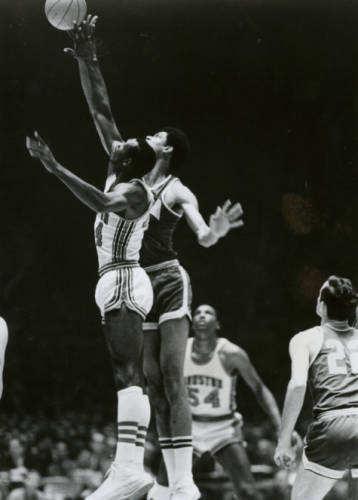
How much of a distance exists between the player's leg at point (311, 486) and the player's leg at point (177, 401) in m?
0.94

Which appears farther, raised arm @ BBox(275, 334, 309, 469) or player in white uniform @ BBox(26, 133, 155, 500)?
player in white uniform @ BBox(26, 133, 155, 500)

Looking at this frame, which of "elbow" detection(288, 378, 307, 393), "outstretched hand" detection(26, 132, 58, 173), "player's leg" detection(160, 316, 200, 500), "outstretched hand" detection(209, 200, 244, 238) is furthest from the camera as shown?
"outstretched hand" detection(209, 200, 244, 238)

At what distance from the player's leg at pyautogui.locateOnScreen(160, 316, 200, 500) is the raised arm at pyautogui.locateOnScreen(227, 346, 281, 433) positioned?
2062 mm

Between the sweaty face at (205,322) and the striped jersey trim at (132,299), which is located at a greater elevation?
the striped jersey trim at (132,299)

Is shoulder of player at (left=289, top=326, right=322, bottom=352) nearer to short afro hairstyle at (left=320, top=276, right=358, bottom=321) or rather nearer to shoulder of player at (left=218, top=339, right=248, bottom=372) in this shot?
short afro hairstyle at (left=320, top=276, right=358, bottom=321)

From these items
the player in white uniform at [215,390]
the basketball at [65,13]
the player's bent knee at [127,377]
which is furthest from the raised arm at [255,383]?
the basketball at [65,13]

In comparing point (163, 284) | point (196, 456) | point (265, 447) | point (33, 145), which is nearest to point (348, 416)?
point (163, 284)

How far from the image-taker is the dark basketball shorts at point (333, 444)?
5.11m

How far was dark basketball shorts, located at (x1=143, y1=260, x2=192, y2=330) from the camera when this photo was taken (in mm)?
6238

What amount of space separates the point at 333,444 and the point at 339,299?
3.10ft

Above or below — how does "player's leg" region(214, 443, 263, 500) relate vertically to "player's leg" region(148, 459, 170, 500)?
below

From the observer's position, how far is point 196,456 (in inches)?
345

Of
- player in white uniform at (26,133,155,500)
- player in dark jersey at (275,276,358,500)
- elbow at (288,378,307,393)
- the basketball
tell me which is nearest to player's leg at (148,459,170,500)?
player in white uniform at (26,133,155,500)

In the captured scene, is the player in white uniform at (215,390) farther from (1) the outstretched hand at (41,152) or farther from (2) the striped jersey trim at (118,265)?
(1) the outstretched hand at (41,152)
